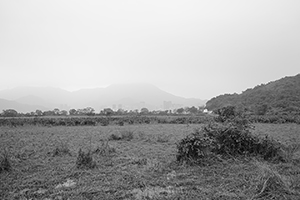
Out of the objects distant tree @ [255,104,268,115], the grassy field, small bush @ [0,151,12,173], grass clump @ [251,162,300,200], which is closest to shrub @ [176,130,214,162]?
the grassy field

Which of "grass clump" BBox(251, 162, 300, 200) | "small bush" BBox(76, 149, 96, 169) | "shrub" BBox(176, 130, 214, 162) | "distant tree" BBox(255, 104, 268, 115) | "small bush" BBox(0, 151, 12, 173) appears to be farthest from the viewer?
"distant tree" BBox(255, 104, 268, 115)

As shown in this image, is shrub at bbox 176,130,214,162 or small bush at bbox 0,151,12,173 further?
shrub at bbox 176,130,214,162

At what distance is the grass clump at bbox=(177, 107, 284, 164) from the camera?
6.15 metres

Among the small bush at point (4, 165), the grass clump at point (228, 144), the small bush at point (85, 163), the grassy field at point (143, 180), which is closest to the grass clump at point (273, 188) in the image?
the grassy field at point (143, 180)

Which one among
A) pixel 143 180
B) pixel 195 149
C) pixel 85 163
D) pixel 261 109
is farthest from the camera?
pixel 261 109

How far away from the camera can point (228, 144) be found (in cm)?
656

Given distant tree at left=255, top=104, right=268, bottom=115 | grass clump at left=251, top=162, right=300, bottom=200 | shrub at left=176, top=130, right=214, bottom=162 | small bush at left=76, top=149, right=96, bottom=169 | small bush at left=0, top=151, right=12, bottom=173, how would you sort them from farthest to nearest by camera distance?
distant tree at left=255, top=104, right=268, bottom=115 → shrub at left=176, top=130, right=214, bottom=162 → small bush at left=76, top=149, right=96, bottom=169 → small bush at left=0, top=151, right=12, bottom=173 → grass clump at left=251, top=162, right=300, bottom=200

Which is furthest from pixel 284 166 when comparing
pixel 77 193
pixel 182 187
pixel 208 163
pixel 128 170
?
pixel 77 193

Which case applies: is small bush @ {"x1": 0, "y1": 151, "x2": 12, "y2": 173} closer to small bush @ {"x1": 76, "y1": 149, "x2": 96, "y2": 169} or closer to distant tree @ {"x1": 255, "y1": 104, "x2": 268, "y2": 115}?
small bush @ {"x1": 76, "y1": 149, "x2": 96, "y2": 169}

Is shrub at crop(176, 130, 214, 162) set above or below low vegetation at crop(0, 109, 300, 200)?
above

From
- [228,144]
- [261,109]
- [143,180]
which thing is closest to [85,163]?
[143,180]

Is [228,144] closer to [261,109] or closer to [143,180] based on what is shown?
[143,180]

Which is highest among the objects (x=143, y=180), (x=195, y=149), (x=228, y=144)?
(x=228, y=144)

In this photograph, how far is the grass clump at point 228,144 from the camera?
20.2 ft
